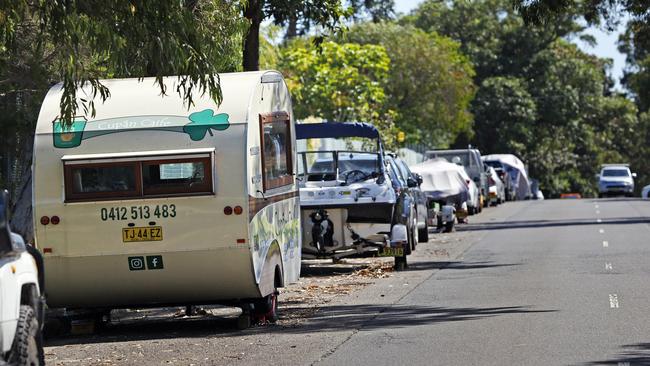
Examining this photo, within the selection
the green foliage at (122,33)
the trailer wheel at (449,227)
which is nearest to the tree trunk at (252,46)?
the green foliage at (122,33)

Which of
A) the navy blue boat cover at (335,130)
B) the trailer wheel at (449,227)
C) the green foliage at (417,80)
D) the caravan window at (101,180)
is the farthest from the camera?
the green foliage at (417,80)

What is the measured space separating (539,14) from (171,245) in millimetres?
12934

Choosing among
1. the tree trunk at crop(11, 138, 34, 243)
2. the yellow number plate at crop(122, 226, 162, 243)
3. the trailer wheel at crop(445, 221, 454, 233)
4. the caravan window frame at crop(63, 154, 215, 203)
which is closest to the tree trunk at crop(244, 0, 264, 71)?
the tree trunk at crop(11, 138, 34, 243)

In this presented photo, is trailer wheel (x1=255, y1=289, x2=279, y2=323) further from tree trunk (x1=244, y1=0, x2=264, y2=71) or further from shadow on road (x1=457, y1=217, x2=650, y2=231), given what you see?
shadow on road (x1=457, y1=217, x2=650, y2=231)

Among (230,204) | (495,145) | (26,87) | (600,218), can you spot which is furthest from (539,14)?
(495,145)

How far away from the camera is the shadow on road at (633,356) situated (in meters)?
11.8

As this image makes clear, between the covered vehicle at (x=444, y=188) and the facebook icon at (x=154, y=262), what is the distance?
2241cm

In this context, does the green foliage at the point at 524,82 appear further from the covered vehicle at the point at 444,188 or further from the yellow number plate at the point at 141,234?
the yellow number plate at the point at 141,234

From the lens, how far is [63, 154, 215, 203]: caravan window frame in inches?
589

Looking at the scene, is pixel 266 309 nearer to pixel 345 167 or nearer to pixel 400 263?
pixel 345 167

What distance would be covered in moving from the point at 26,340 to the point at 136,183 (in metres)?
5.90

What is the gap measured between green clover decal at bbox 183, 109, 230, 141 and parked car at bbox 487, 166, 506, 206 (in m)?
39.8

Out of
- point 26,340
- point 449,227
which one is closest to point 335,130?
point 449,227

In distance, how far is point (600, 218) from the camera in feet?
138
